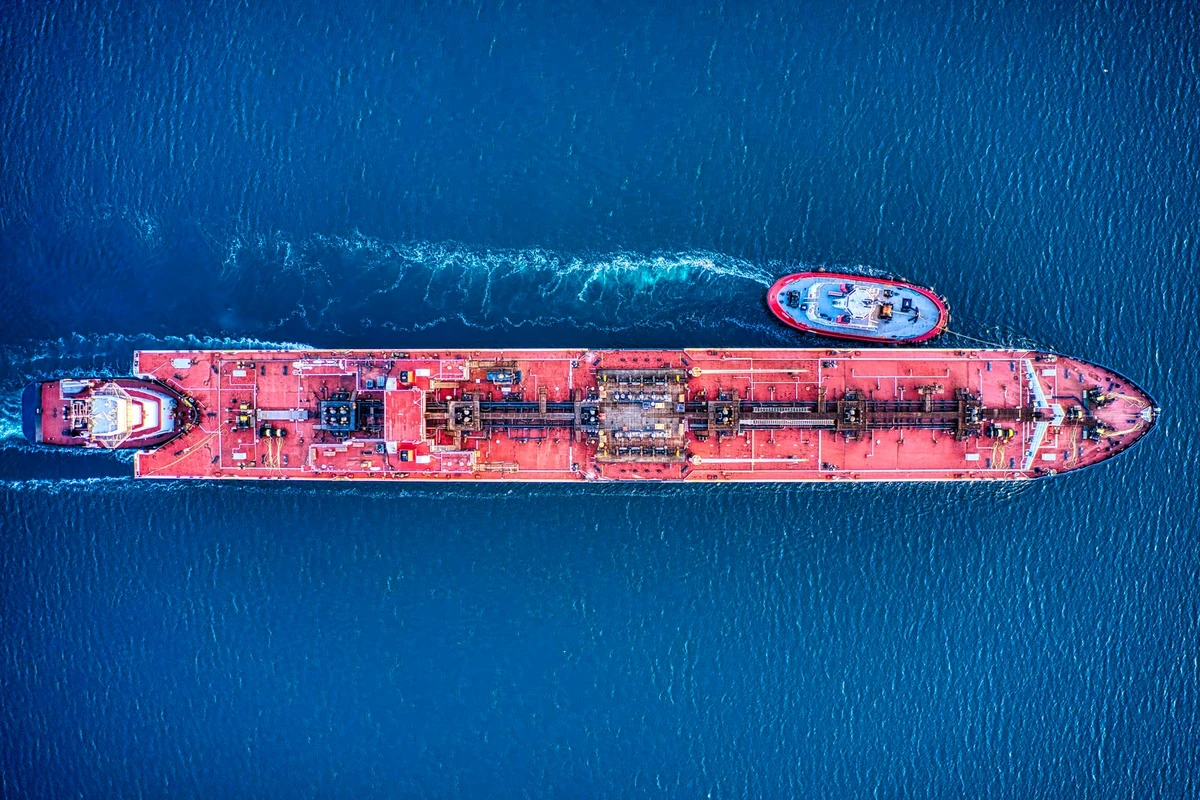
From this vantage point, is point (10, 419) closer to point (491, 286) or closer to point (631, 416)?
point (491, 286)

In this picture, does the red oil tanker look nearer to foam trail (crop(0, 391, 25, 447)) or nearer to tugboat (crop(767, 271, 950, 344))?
tugboat (crop(767, 271, 950, 344))

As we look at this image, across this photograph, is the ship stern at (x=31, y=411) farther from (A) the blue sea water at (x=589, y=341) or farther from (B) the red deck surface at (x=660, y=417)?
(B) the red deck surface at (x=660, y=417)

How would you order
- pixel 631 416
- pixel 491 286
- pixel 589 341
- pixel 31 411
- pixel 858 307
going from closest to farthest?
pixel 631 416, pixel 31 411, pixel 858 307, pixel 589 341, pixel 491 286

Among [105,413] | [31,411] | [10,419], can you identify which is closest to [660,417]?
[105,413]

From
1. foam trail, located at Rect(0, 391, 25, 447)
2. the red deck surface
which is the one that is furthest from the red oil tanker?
foam trail, located at Rect(0, 391, 25, 447)

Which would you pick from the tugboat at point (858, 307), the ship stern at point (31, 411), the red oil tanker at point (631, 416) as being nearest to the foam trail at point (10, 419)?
the ship stern at point (31, 411)

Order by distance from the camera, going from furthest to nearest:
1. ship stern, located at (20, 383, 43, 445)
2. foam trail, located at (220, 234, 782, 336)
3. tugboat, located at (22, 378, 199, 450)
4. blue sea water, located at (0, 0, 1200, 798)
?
foam trail, located at (220, 234, 782, 336), ship stern, located at (20, 383, 43, 445), blue sea water, located at (0, 0, 1200, 798), tugboat, located at (22, 378, 199, 450)
